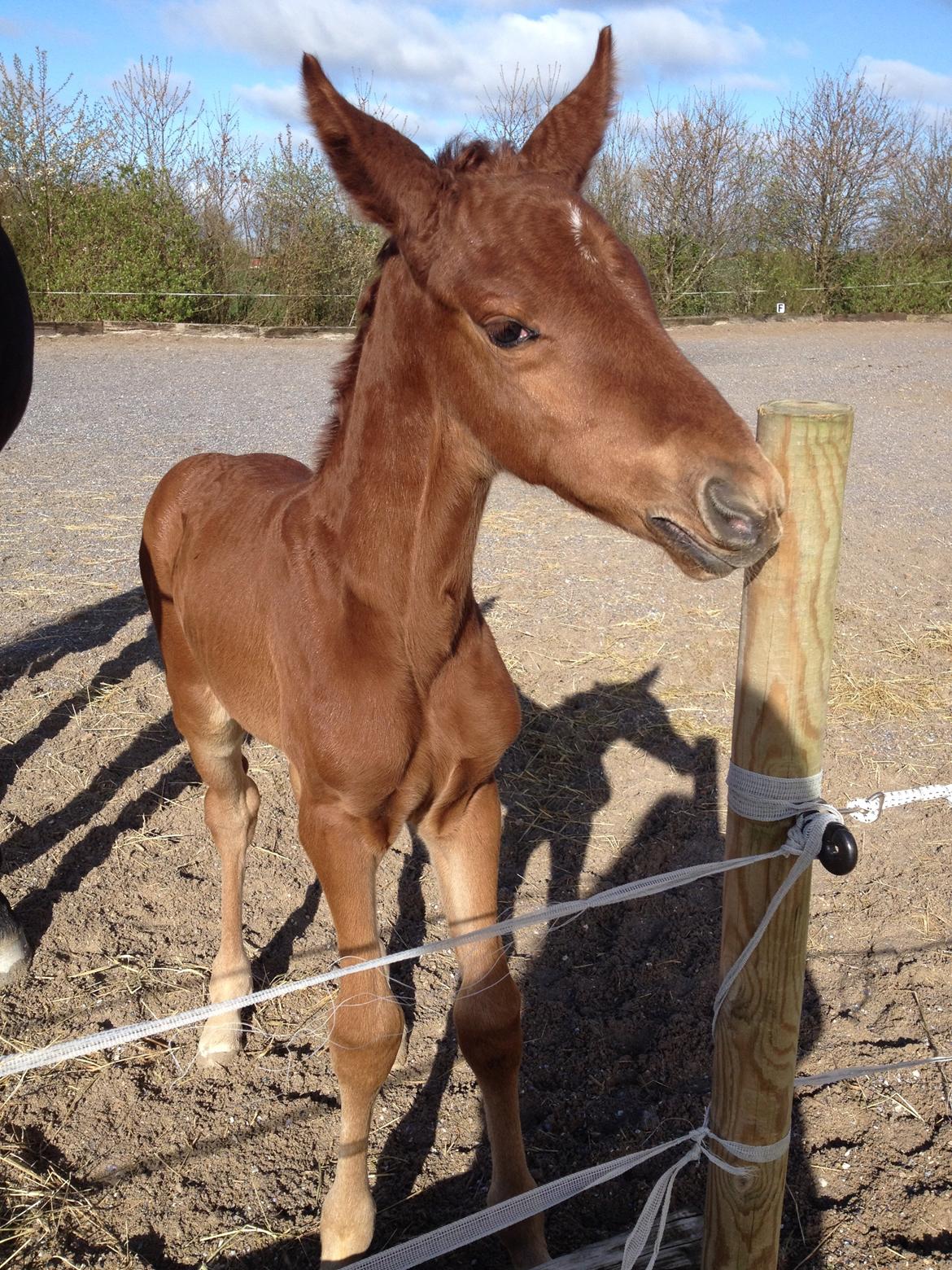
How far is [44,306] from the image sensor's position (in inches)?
687

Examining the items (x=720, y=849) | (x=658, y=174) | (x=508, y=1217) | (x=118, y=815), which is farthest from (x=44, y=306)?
(x=508, y=1217)

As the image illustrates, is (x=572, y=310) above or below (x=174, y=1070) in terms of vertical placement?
above

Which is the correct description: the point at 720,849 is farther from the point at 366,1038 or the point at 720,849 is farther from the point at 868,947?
the point at 366,1038

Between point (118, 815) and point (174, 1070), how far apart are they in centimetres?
147

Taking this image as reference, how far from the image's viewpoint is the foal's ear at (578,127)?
2125 mm

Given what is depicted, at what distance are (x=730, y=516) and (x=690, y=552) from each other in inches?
5.2

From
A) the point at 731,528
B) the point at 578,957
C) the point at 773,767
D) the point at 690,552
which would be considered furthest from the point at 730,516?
the point at 578,957

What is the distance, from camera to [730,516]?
58.8 inches

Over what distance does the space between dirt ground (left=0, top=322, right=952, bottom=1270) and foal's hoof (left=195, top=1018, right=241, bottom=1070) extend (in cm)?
6

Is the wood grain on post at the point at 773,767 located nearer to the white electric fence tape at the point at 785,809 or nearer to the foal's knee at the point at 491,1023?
the white electric fence tape at the point at 785,809

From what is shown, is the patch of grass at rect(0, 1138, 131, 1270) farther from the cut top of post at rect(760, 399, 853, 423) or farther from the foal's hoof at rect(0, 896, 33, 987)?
the cut top of post at rect(760, 399, 853, 423)

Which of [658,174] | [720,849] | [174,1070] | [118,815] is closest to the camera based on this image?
[174,1070]

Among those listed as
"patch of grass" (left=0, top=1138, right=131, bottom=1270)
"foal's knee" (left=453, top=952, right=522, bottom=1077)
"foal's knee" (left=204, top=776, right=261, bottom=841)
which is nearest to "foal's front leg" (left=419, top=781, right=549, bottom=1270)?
"foal's knee" (left=453, top=952, right=522, bottom=1077)

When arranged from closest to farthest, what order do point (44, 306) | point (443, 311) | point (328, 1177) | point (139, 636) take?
1. point (443, 311)
2. point (328, 1177)
3. point (139, 636)
4. point (44, 306)
